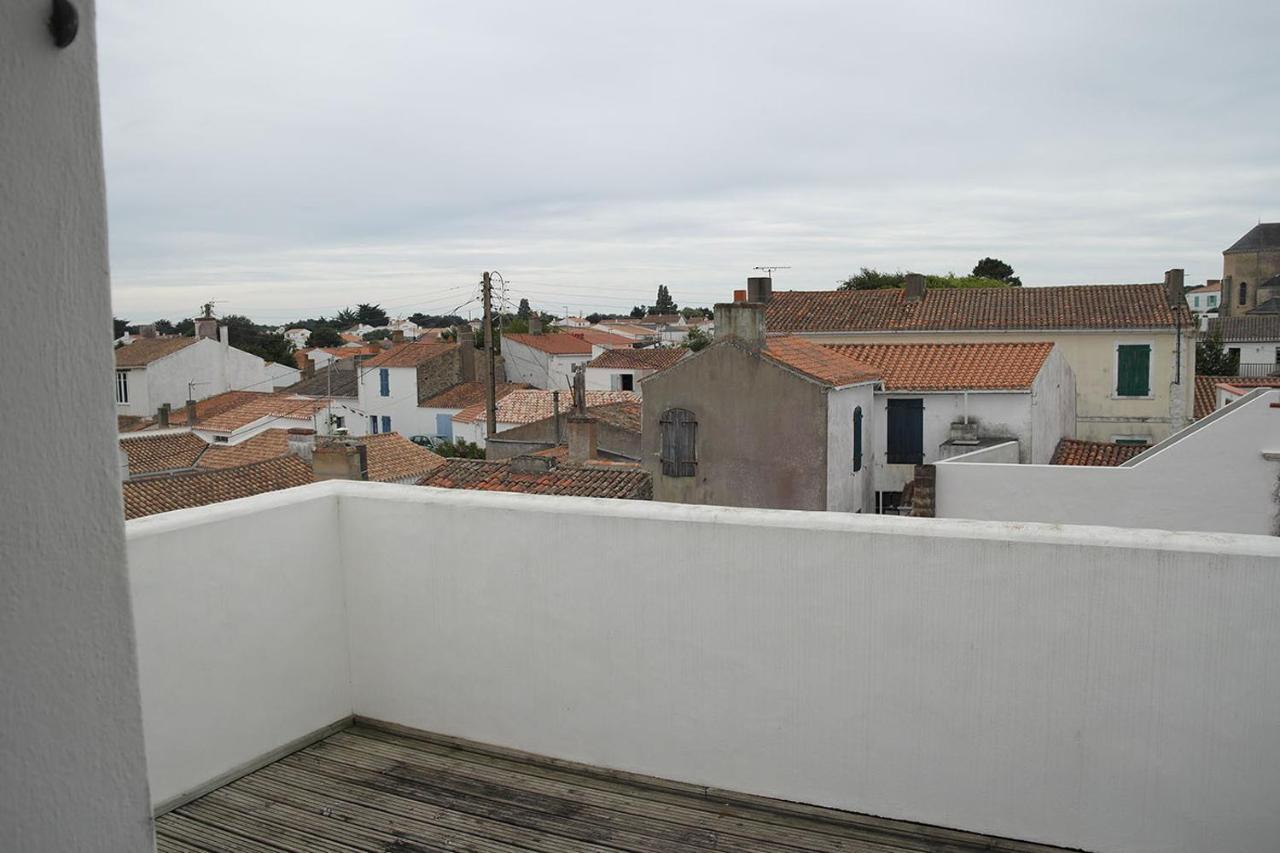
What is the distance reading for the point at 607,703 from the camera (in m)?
4.29

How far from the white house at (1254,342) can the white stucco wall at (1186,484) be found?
144 ft

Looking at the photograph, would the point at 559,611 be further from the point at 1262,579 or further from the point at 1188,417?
the point at 1188,417

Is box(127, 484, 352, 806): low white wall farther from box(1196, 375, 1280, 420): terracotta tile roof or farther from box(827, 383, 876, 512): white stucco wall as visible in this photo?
box(1196, 375, 1280, 420): terracotta tile roof

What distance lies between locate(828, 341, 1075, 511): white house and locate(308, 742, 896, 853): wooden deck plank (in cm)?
1435

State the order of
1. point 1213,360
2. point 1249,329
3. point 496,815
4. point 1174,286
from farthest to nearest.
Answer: point 1249,329
point 1213,360
point 1174,286
point 496,815

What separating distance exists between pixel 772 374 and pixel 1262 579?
13861mm

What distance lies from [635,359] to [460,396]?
25.8 feet

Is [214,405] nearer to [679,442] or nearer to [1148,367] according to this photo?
[679,442]

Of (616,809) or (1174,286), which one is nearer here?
(616,809)

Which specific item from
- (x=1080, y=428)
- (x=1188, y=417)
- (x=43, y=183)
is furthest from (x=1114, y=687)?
(x=1188, y=417)

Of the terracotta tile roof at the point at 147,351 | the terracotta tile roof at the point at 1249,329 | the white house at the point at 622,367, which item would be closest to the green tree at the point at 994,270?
the terracotta tile roof at the point at 1249,329

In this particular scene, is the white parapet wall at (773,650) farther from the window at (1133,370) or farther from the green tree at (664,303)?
the green tree at (664,303)

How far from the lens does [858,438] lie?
18250 millimetres

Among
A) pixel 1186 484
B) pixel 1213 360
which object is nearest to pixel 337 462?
pixel 1186 484
